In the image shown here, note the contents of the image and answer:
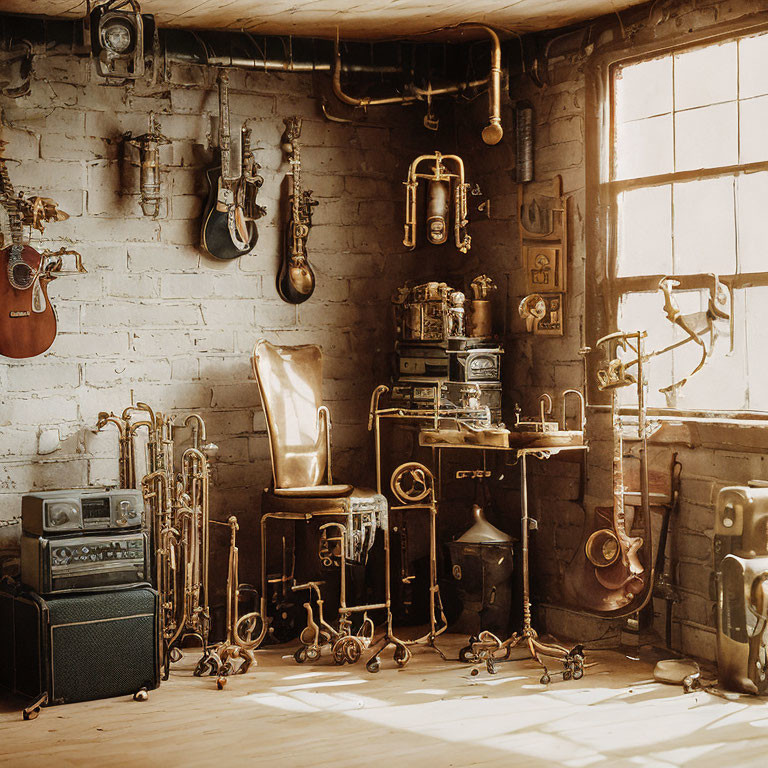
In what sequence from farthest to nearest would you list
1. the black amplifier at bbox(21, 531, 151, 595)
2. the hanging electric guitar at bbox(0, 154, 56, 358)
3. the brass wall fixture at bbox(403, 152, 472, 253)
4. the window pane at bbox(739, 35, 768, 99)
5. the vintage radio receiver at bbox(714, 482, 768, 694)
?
the brass wall fixture at bbox(403, 152, 472, 253) < the hanging electric guitar at bbox(0, 154, 56, 358) < the window pane at bbox(739, 35, 768, 99) < the black amplifier at bbox(21, 531, 151, 595) < the vintage radio receiver at bbox(714, 482, 768, 694)

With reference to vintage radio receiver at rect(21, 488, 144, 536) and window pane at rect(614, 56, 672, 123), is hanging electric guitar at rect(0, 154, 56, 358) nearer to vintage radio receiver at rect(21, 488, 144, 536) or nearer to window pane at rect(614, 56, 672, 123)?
vintage radio receiver at rect(21, 488, 144, 536)

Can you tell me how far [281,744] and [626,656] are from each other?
2.12 meters

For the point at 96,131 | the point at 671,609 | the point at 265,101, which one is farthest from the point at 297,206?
the point at 671,609

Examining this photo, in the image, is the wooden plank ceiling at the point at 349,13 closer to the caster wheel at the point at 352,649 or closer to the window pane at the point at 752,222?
the window pane at the point at 752,222

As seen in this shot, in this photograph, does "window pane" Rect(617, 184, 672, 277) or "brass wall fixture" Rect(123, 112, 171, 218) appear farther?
"brass wall fixture" Rect(123, 112, 171, 218)

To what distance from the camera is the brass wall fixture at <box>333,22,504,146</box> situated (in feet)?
19.2

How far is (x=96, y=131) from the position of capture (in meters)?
5.69

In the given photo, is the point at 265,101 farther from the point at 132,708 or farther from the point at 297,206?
the point at 132,708

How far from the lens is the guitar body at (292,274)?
20.2 ft

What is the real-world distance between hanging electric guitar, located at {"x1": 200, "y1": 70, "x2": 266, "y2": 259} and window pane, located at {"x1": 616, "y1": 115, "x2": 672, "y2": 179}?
6.49 ft

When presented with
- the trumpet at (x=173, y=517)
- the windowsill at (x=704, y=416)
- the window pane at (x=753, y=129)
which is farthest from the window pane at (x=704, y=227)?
the trumpet at (x=173, y=517)

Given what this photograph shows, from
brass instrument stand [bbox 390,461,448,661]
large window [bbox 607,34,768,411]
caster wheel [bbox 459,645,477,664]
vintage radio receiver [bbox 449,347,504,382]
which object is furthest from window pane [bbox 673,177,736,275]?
caster wheel [bbox 459,645,477,664]

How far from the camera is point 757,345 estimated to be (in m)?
5.13

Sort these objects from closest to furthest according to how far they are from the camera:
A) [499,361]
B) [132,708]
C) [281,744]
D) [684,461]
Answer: [281,744] < [132,708] < [684,461] < [499,361]
